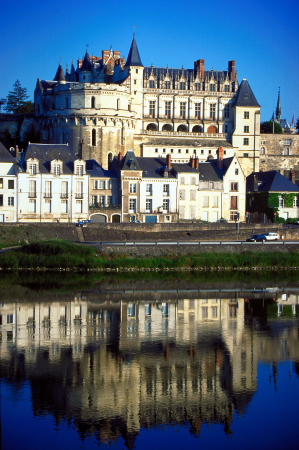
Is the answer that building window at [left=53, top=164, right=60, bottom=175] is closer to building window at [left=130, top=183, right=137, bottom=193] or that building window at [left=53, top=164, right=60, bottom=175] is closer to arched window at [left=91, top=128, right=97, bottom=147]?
building window at [left=130, top=183, right=137, bottom=193]

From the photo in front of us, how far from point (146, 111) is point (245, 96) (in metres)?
10.2

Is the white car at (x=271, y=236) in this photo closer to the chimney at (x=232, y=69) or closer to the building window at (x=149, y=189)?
the building window at (x=149, y=189)

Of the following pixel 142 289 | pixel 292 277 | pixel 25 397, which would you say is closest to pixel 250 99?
pixel 292 277

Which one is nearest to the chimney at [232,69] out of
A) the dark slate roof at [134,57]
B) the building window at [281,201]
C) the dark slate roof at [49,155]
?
the dark slate roof at [134,57]

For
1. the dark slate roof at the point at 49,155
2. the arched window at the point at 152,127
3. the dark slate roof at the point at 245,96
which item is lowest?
the dark slate roof at the point at 49,155

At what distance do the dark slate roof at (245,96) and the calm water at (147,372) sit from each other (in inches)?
1855

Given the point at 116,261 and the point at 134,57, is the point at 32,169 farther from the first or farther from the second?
the point at 134,57

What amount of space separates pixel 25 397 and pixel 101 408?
1954 millimetres

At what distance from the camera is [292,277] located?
38.3 metres

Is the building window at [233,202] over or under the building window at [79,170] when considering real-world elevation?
under

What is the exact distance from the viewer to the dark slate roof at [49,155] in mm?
50531

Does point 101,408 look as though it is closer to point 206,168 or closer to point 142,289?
point 142,289

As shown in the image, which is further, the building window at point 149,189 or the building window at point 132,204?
the building window at point 149,189

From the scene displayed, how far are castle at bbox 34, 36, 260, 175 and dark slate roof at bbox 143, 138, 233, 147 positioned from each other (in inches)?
3.7
